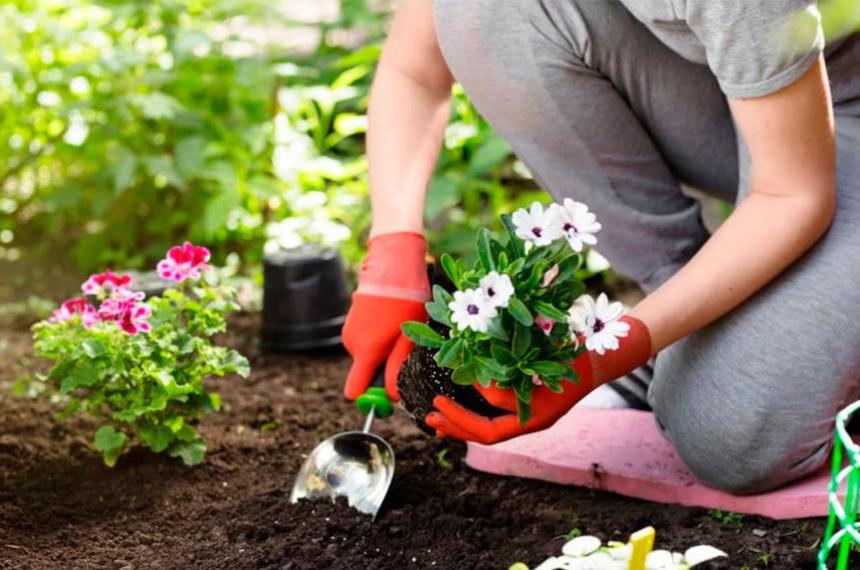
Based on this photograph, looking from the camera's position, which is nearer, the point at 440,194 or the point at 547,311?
the point at 547,311

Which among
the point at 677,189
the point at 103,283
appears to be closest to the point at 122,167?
the point at 103,283

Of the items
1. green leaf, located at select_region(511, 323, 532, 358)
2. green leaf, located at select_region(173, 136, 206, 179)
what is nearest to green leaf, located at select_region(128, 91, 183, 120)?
green leaf, located at select_region(173, 136, 206, 179)

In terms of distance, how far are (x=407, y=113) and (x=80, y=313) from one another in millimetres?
604

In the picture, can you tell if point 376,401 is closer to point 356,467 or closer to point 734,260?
point 356,467

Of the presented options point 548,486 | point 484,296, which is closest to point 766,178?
point 484,296

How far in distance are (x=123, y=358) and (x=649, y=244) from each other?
897 mm

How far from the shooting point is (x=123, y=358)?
193 cm

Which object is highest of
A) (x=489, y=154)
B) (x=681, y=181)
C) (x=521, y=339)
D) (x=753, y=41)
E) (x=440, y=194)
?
(x=753, y=41)

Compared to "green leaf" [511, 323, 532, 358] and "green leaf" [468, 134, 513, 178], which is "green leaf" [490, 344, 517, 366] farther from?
"green leaf" [468, 134, 513, 178]

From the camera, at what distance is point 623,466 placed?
80.9 inches

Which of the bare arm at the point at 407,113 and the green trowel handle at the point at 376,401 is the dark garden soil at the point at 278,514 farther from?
the bare arm at the point at 407,113

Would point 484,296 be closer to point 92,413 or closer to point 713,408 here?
Answer: point 713,408

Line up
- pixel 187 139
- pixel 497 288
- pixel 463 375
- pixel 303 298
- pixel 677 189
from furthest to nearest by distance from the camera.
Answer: pixel 187 139 → pixel 303 298 → pixel 677 189 → pixel 463 375 → pixel 497 288

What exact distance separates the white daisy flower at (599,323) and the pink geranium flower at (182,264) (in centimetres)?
67
